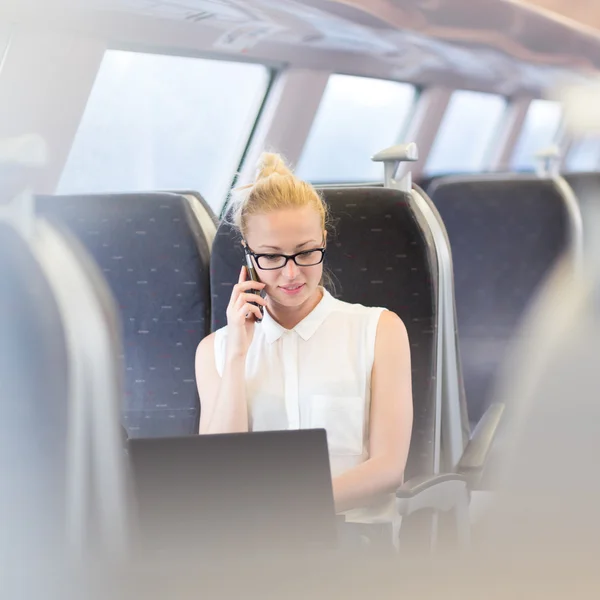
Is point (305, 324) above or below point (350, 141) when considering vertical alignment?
below

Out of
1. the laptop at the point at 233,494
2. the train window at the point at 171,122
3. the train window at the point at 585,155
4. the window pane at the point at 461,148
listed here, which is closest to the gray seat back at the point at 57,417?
the laptop at the point at 233,494

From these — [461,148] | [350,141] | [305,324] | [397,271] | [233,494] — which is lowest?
[233,494]

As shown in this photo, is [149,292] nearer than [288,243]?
No

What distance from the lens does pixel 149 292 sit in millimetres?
1532

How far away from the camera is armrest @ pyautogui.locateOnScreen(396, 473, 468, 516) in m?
0.90

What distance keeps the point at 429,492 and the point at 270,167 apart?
467 millimetres

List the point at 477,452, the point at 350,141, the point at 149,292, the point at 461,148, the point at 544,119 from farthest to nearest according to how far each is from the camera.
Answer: the point at 461,148
the point at 350,141
the point at 149,292
the point at 477,452
the point at 544,119

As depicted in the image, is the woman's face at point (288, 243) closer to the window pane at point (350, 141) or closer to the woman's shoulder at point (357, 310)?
the woman's shoulder at point (357, 310)

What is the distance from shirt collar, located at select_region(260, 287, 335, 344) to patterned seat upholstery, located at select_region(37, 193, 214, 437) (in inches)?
16.0

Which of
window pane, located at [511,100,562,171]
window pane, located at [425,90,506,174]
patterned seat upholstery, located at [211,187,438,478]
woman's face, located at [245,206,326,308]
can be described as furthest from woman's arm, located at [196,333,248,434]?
window pane, located at [425,90,506,174]

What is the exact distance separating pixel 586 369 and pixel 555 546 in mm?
60

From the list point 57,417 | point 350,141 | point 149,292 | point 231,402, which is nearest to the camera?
point 57,417

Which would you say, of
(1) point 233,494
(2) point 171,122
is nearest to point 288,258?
(1) point 233,494

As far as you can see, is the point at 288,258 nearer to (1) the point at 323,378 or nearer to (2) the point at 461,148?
(1) the point at 323,378
